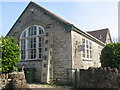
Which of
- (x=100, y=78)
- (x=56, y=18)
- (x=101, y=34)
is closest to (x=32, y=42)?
(x=56, y=18)

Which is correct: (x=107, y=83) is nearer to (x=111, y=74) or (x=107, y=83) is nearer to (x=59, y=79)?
(x=111, y=74)

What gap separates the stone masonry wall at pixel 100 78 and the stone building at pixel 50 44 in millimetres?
1829

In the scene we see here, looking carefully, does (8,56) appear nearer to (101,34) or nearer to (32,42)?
(32,42)

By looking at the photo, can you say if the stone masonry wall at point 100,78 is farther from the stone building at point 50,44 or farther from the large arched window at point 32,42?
the large arched window at point 32,42

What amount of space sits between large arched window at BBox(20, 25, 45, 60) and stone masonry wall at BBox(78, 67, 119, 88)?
5.28m

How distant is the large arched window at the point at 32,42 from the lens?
464 inches

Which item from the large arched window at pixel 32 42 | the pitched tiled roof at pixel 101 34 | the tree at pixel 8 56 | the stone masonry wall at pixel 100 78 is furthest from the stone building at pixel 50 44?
the pitched tiled roof at pixel 101 34

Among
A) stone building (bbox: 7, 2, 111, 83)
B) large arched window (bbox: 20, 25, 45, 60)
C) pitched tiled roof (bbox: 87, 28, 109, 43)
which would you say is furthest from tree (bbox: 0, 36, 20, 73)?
→ pitched tiled roof (bbox: 87, 28, 109, 43)

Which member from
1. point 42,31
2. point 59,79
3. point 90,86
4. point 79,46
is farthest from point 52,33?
point 90,86

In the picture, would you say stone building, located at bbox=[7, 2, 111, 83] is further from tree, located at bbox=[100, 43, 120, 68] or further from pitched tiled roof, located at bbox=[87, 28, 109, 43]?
pitched tiled roof, located at bbox=[87, 28, 109, 43]

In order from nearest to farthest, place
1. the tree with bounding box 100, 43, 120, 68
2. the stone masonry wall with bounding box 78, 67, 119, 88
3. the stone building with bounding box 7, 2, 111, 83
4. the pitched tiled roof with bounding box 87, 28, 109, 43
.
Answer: the stone masonry wall with bounding box 78, 67, 119, 88, the tree with bounding box 100, 43, 120, 68, the stone building with bounding box 7, 2, 111, 83, the pitched tiled roof with bounding box 87, 28, 109, 43

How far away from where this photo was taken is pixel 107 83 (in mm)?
7242

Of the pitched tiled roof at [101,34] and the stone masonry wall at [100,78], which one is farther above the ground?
the pitched tiled roof at [101,34]

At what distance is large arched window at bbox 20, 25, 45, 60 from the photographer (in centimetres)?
1179
